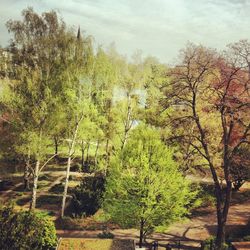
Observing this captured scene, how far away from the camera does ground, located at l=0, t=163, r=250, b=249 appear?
2800 cm

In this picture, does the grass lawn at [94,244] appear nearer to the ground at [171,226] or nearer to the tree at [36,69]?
the ground at [171,226]

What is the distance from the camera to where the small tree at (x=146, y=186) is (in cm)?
2239

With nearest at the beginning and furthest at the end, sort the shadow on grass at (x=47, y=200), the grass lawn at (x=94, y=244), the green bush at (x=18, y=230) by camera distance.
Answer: the green bush at (x=18, y=230), the grass lawn at (x=94, y=244), the shadow on grass at (x=47, y=200)

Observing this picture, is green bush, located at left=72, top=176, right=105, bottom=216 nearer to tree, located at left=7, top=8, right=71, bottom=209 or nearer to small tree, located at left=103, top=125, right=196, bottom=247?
tree, located at left=7, top=8, right=71, bottom=209

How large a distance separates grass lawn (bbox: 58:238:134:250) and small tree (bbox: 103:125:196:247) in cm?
126

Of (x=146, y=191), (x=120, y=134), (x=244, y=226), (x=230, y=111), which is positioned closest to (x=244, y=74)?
(x=230, y=111)

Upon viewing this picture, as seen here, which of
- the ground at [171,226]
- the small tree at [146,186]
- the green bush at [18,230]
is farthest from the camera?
the ground at [171,226]

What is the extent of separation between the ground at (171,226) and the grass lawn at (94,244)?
4.04m

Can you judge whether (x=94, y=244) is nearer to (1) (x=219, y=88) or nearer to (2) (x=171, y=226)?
(2) (x=171, y=226)

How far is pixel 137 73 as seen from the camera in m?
38.2

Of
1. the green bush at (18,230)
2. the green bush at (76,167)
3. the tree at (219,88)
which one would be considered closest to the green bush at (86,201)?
the tree at (219,88)

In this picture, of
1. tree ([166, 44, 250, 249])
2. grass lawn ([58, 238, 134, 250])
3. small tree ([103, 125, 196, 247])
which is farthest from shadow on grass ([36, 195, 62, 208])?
tree ([166, 44, 250, 249])

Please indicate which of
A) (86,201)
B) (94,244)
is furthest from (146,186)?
(86,201)

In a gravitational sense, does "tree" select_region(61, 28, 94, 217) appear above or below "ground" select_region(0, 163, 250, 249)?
above
